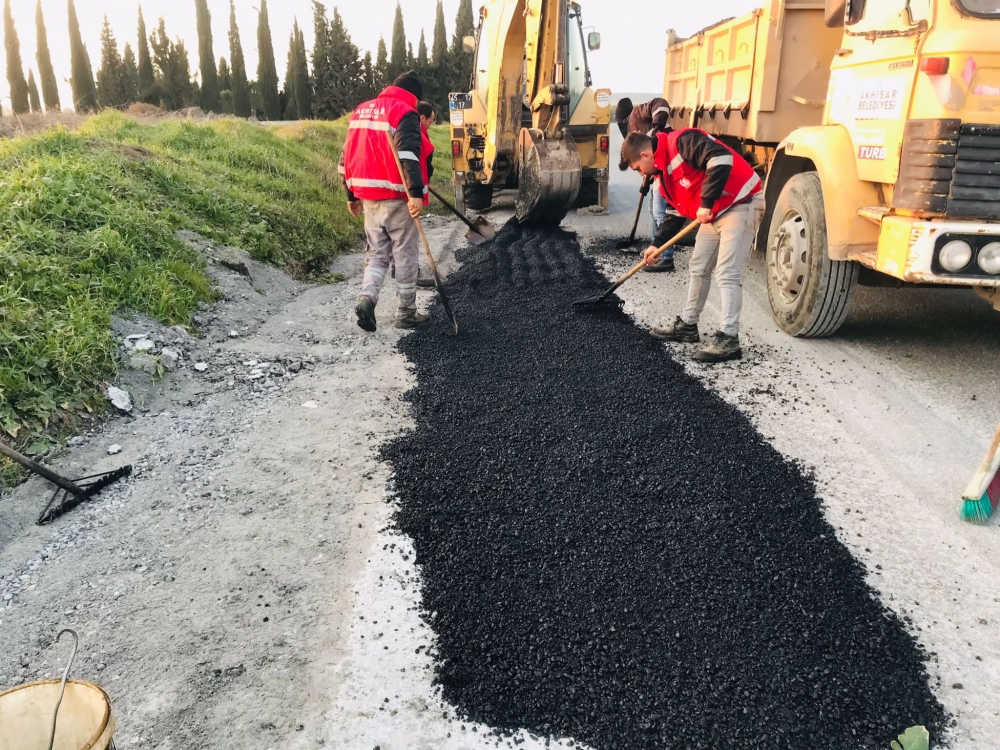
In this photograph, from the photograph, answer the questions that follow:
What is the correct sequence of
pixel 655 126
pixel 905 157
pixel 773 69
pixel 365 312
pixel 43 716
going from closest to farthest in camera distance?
1. pixel 43 716
2. pixel 905 157
3. pixel 365 312
4. pixel 773 69
5. pixel 655 126

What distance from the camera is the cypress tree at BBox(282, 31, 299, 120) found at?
30.5 m

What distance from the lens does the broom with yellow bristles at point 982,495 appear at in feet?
9.65

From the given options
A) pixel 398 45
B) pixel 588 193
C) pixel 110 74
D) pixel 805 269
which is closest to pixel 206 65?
pixel 110 74

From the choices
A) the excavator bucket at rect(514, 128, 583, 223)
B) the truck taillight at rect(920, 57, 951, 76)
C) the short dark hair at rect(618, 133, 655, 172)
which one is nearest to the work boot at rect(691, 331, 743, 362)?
the short dark hair at rect(618, 133, 655, 172)

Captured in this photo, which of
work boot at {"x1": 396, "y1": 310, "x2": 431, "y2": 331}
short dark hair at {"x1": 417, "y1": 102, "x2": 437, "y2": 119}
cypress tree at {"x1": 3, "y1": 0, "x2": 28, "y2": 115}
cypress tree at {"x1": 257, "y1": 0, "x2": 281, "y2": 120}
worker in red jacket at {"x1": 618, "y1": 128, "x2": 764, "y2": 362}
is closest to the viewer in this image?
Answer: worker in red jacket at {"x1": 618, "y1": 128, "x2": 764, "y2": 362}

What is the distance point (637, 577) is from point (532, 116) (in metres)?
6.78

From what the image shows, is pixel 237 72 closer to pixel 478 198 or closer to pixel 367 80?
pixel 367 80

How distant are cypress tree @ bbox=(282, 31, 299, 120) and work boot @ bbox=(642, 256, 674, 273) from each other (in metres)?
27.3

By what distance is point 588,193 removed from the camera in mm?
10766

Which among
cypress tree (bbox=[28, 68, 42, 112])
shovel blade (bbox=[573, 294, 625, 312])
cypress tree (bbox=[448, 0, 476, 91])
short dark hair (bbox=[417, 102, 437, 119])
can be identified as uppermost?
cypress tree (bbox=[448, 0, 476, 91])

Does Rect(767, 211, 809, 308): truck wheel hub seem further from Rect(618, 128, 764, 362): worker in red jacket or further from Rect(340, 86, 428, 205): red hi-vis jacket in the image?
Rect(340, 86, 428, 205): red hi-vis jacket

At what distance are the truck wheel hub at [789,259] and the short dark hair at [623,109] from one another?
10.2 feet

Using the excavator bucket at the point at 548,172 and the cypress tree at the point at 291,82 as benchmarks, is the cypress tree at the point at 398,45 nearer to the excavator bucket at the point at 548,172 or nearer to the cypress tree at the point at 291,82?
the cypress tree at the point at 291,82

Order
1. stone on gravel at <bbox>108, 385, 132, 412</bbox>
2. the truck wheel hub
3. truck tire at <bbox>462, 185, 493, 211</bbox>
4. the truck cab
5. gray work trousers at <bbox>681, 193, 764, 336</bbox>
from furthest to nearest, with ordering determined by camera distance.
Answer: truck tire at <bbox>462, 185, 493, 211</bbox> → the truck wheel hub → gray work trousers at <bbox>681, 193, 764, 336</bbox> → stone on gravel at <bbox>108, 385, 132, 412</bbox> → the truck cab
